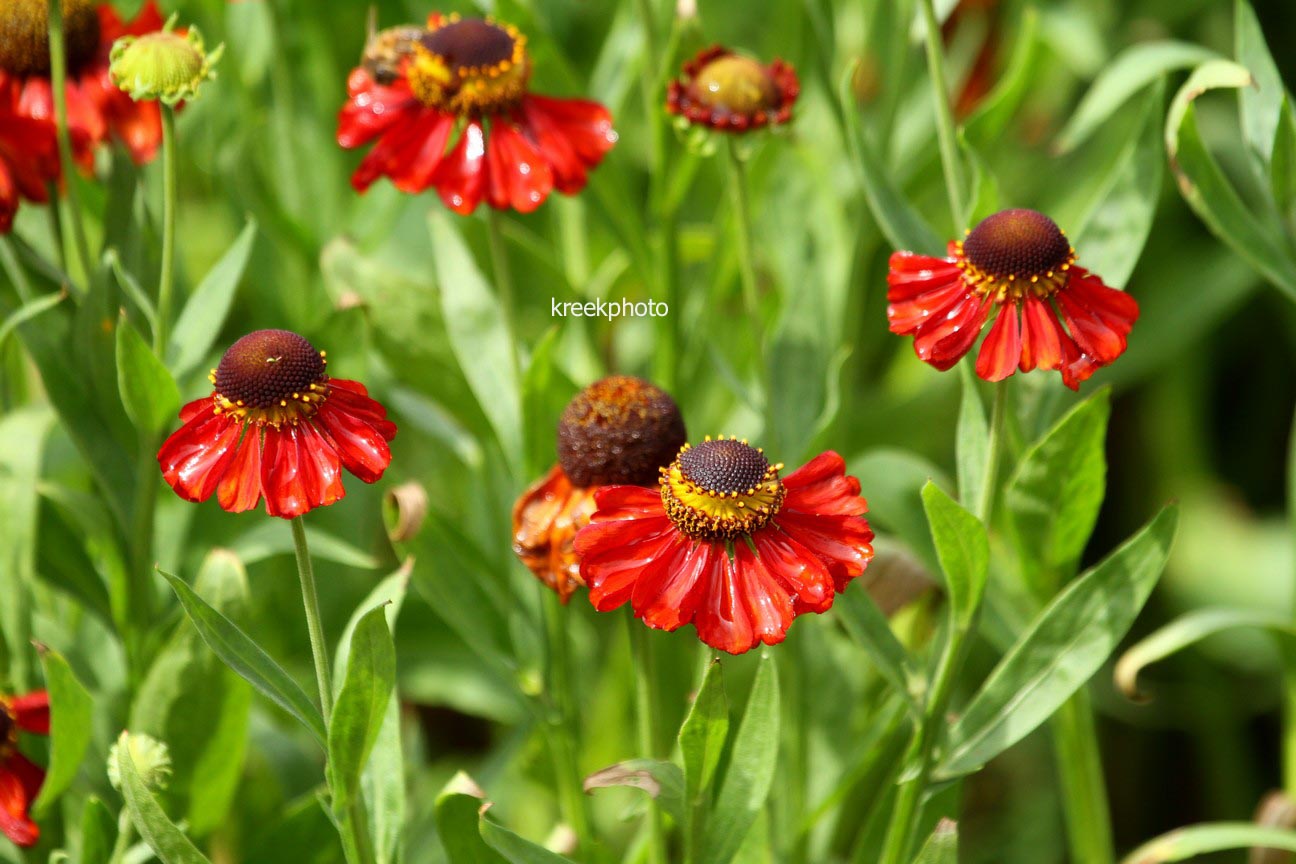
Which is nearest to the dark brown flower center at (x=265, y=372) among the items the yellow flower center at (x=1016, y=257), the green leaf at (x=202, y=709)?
the green leaf at (x=202, y=709)

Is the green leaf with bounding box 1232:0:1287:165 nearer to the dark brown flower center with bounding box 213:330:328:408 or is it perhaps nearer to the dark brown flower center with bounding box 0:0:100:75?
the dark brown flower center with bounding box 213:330:328:408

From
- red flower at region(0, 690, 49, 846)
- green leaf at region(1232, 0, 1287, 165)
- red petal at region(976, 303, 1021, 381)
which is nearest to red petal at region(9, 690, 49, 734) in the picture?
red flower at region(0, 690, 49, 846)

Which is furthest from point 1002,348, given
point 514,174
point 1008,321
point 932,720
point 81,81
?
point 81,81

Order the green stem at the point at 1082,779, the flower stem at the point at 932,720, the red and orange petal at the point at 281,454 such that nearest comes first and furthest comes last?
the red and orange petal at the point at 281,454 → the flower stem at the point at 932,720 → the green stem at the point at 1082,779

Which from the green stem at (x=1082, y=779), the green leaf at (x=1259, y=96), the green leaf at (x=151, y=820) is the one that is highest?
the green leaf at (x=1259, y=96)

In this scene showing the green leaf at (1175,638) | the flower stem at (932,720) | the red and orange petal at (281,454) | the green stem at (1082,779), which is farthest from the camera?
the green stem at (1082,779)

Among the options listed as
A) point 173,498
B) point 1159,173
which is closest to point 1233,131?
point 1159,173

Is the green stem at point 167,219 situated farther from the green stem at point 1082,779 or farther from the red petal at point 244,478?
the green stem at point 1082,779
